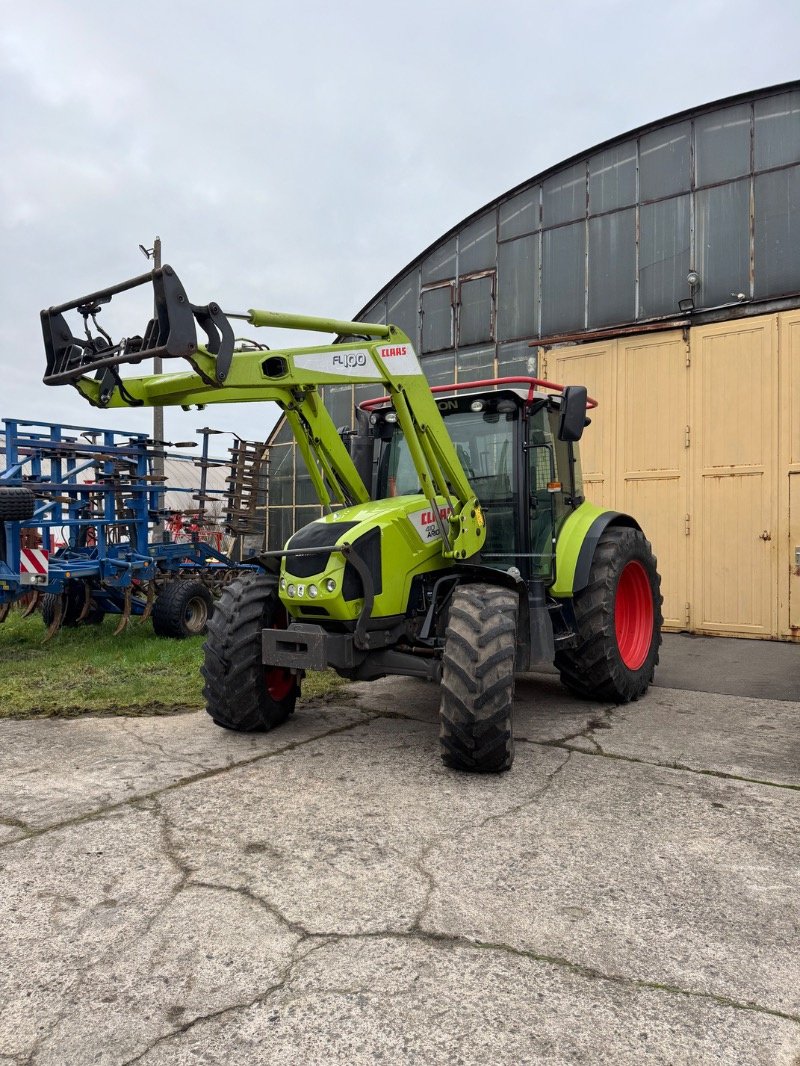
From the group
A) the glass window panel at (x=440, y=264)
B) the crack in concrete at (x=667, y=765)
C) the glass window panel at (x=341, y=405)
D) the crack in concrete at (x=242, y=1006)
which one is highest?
the glass window panel at (x=440, y=264)

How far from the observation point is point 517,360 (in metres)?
11.1

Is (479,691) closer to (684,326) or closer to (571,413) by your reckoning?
(571,413)

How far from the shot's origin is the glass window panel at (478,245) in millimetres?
11406

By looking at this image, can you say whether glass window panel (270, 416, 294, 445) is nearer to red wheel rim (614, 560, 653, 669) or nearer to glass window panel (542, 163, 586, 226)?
glass window panel (542, 163, 586, 226)

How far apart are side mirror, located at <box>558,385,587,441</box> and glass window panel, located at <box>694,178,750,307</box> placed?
5.51 m

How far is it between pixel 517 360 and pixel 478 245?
1923 mm

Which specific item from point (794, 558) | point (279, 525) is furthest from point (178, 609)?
point (794, 558)

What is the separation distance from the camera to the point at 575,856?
323cm

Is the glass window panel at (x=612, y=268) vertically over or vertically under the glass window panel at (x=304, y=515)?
over

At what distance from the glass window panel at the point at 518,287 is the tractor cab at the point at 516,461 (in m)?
5.79

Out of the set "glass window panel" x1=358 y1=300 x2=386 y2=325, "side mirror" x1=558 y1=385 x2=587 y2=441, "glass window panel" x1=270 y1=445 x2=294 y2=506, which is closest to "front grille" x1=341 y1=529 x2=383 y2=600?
"side mirror" x1=558 y1=385 x2=587 y2=441

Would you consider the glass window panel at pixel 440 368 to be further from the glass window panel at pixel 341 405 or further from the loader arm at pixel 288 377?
the loader arm at pixel 288 377

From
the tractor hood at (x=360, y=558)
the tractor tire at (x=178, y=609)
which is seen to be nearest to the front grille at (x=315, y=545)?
the tractor hood at (x=360, y=558)

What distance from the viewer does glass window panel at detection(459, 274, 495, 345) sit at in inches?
448
